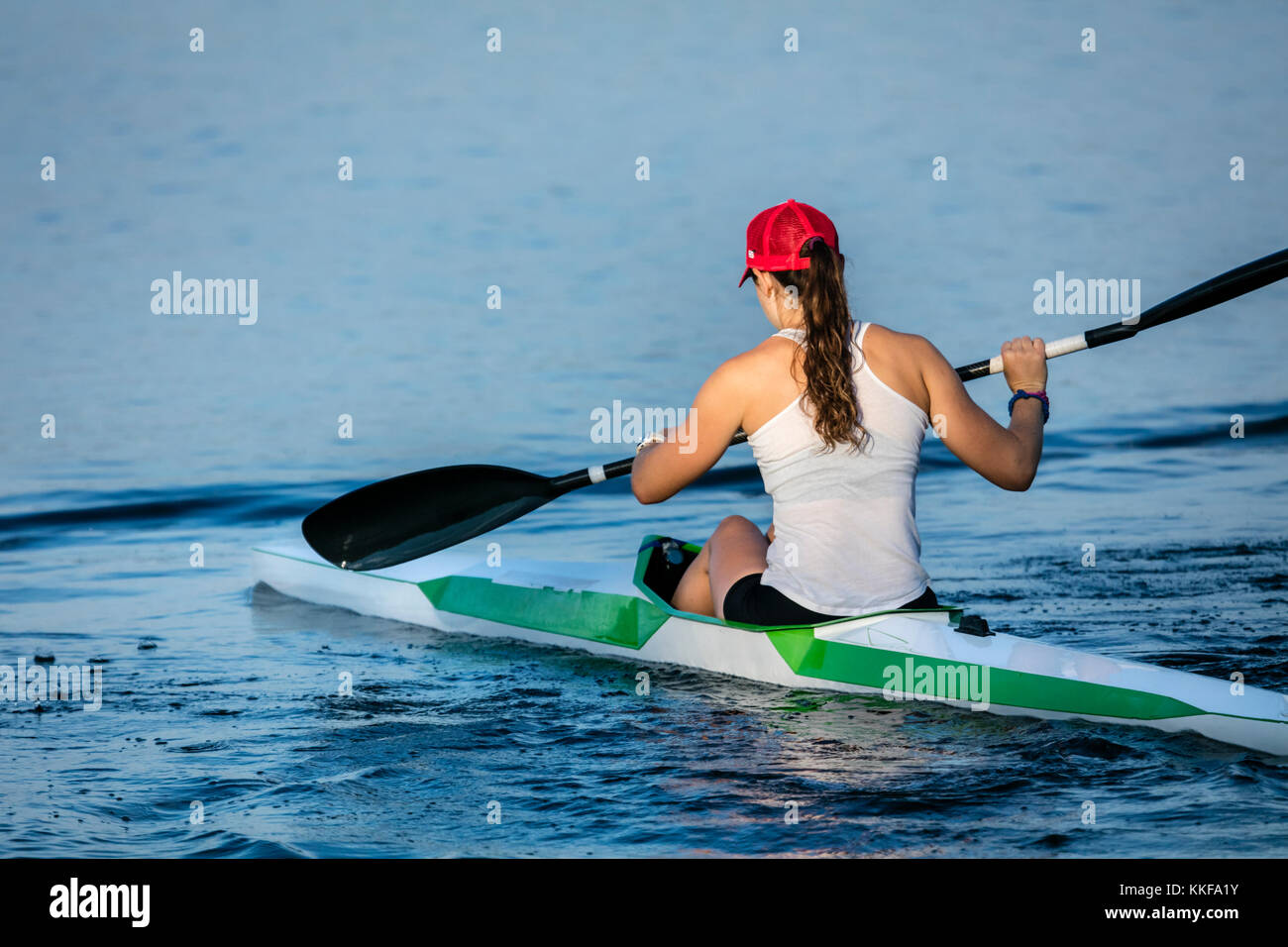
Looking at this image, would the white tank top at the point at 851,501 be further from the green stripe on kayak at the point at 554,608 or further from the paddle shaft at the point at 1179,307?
the green stripe on kayak at the point at 554,608

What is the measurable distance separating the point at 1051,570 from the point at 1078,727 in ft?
7.29

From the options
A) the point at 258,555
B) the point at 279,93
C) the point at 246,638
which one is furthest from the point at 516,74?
the point at 246,638

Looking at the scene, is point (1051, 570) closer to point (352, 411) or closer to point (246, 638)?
point (246, 638)

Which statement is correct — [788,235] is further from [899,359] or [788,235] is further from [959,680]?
[959,680]

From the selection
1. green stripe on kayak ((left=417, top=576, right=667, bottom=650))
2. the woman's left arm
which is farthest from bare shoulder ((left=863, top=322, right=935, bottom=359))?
green stripe on kayak ((left=417, top=576, right=667, bottom=650))

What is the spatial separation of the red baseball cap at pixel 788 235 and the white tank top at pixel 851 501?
0.18 meters

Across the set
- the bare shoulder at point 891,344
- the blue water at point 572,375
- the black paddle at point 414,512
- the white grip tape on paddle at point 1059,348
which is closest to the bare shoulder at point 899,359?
the bare shoulder at point 891,344

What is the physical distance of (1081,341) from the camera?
4.06 meters

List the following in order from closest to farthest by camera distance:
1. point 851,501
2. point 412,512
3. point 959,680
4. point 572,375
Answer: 1. point 851,501
2. point 959,680
3. point 412,512
4. point 572,375

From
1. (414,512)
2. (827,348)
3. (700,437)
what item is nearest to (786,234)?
(827,348)

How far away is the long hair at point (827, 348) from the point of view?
3199mm

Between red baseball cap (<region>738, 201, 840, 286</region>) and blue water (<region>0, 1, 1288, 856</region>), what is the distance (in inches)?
47.5

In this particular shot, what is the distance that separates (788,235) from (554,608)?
75.2 inches

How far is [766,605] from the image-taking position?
3.72 m
